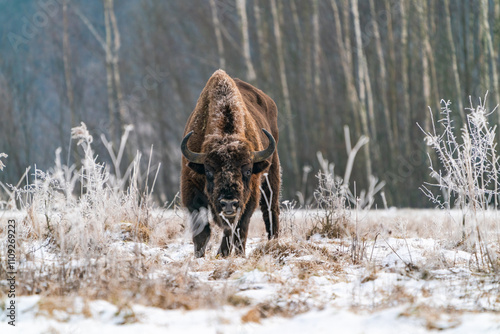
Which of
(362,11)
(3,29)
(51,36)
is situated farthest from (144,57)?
(362,11)

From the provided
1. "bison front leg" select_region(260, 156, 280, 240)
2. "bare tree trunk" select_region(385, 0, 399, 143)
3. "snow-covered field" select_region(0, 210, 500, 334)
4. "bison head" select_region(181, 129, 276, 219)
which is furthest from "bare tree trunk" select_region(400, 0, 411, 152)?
"snow-covered field" select_region(0, 210, 500, 334)

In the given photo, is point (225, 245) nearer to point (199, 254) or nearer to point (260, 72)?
point (199, 254)

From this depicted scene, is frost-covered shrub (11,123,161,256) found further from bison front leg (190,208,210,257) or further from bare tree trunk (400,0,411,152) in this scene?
bare tree trunk (400,0,411,152)

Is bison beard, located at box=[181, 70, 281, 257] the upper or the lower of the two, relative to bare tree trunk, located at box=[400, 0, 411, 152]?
lower

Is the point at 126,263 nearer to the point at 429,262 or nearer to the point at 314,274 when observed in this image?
the point at 314,274

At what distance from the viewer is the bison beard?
17.3ft

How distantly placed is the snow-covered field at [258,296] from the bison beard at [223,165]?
0.91 metres

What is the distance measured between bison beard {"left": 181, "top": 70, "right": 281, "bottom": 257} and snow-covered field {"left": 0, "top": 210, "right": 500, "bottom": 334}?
3.00 ft

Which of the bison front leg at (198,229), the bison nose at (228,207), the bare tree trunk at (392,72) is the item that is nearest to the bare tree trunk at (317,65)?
the bare tree trunk at (392,72)

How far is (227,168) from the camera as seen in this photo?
17.6 feet

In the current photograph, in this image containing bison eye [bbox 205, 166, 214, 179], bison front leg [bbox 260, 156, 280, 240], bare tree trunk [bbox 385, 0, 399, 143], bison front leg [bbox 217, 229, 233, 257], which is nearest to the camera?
bison front leg [bbox 217, 229, 233, 257]

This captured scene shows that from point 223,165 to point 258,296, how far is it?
2294 millimetres

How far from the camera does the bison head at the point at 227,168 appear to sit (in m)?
5.17

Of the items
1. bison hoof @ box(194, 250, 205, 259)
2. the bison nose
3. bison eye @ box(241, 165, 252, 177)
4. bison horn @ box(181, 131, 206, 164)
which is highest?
bison horn @ box(181, 131, 206, 164)
